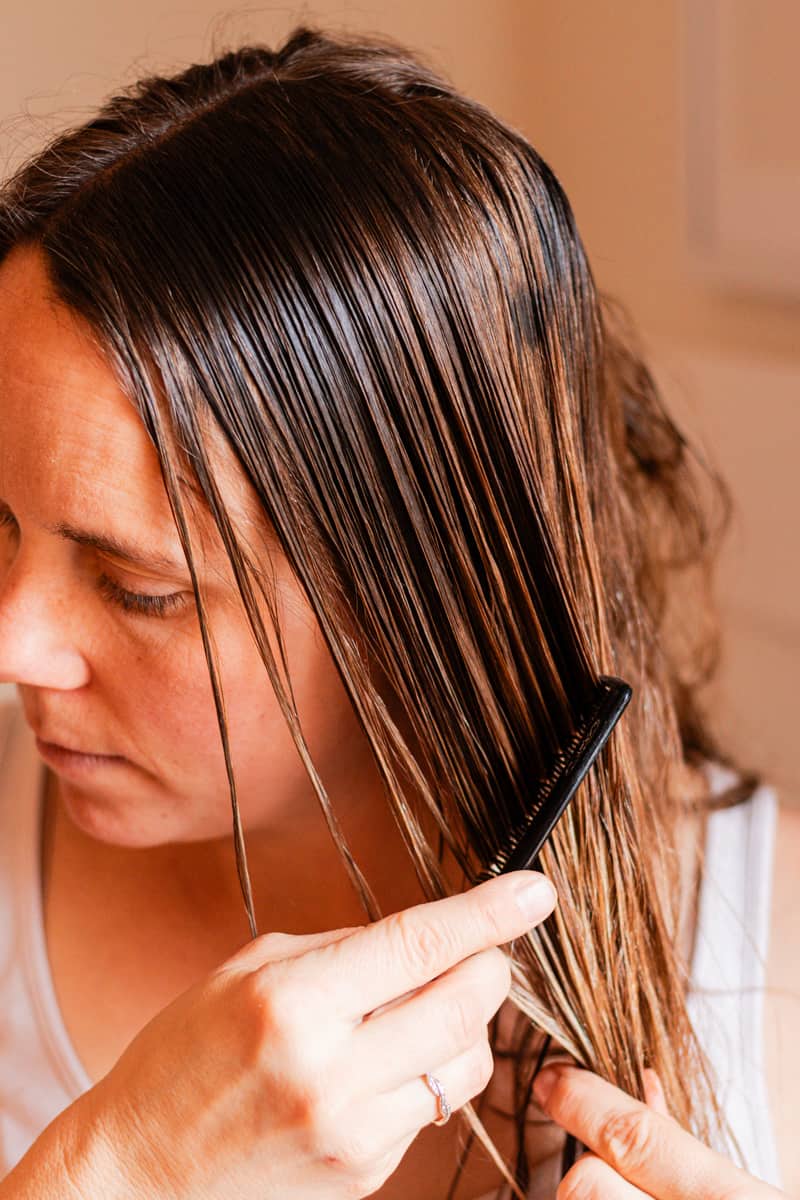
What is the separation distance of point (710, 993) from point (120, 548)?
1.65 ft

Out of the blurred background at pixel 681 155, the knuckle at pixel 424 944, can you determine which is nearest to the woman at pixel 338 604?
the knuckle at pixel 424 944

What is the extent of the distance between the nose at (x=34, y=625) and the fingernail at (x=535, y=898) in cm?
28

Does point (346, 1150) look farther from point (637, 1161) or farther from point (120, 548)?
point (120, 548)

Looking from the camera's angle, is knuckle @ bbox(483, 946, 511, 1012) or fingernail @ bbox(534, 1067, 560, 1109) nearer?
knuckle @ bbox(483, 946, 511, 1012)

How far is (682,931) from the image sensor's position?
866 mm

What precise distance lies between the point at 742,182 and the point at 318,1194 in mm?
1000

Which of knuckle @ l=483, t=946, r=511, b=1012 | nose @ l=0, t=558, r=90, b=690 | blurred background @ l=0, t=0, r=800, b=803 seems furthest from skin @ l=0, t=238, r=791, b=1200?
blurred background @ l=0, t=0, r=800, b=803

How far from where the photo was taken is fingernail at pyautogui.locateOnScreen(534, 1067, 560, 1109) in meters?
0.71

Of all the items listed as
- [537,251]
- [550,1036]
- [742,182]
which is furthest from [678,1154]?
[742,182]

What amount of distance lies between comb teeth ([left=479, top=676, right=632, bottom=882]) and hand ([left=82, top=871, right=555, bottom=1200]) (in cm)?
4

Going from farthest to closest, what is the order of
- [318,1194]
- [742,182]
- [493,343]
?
[742,182], [493,343], [318,1194]

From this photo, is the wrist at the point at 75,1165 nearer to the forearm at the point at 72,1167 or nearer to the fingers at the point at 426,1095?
the forearm at the point at 72,1167

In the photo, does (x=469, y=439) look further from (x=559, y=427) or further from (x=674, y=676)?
(x=674, y=676)

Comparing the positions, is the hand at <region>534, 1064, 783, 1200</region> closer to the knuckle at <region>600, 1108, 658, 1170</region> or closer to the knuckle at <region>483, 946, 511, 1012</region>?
the knuckle at <region>600, 1108, 658, 1170</region>
